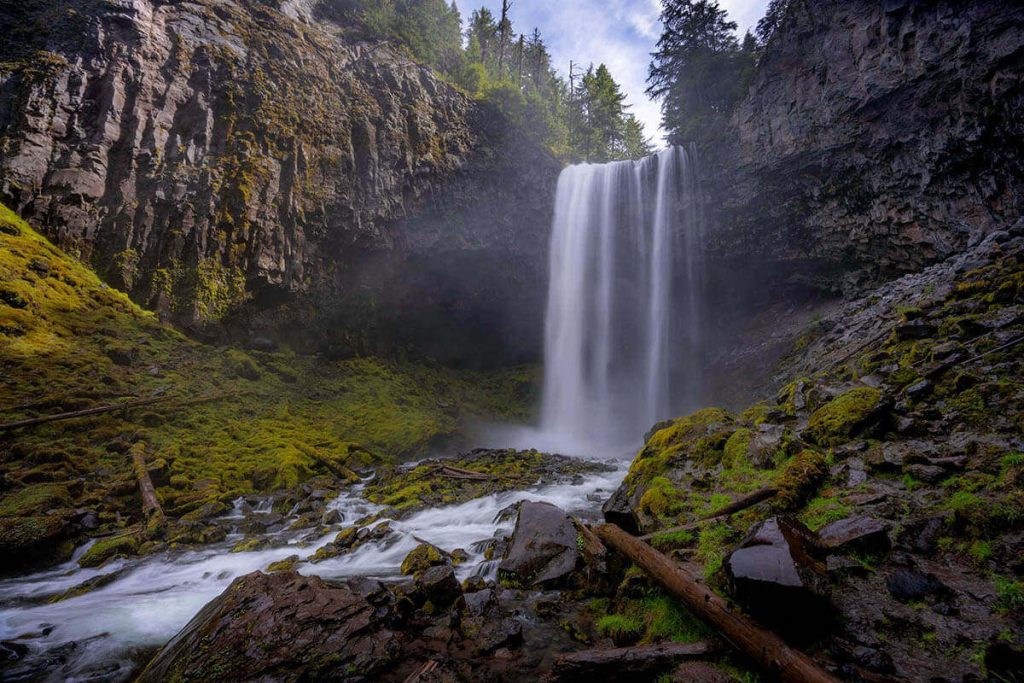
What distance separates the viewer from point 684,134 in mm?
21953

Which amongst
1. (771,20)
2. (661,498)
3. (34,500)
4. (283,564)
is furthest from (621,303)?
(34,500)

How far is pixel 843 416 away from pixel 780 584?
428 centimetres

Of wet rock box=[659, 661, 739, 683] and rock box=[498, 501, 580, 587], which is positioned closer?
wet rock box=[659, 661, 739, 683]

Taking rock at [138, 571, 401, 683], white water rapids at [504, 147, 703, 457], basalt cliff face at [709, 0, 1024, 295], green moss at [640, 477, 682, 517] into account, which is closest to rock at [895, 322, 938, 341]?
green moss at [640, 477, 682, 517]

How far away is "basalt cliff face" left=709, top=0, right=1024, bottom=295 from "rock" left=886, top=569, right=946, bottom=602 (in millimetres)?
17845

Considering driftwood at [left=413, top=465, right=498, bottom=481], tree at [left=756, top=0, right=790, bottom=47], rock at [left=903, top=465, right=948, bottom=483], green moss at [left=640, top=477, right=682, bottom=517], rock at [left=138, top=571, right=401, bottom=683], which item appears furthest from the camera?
tree at [left=756, top=0, right=790, bottom=47]

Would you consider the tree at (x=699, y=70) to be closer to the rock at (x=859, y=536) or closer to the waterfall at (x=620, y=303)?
the waterfall at (x=620, y=303)

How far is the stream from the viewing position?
376 cm

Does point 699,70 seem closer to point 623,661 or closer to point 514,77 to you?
point 514,77

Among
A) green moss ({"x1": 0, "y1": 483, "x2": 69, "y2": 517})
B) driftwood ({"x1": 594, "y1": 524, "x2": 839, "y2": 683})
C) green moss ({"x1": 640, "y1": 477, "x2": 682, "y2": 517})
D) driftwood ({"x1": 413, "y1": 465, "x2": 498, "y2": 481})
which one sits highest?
driftwood ({"x1": 594, "y1": 524, "x2": 839, "y2": 683})

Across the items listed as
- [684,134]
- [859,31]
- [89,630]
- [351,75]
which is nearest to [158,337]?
[89,630]

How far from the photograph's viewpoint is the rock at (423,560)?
4.98 m

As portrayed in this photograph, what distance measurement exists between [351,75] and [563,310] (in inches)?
627

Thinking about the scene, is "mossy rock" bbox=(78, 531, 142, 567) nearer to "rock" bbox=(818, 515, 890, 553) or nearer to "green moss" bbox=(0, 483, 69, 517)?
"green moss" bbox=(0, 483, 69, 517)
